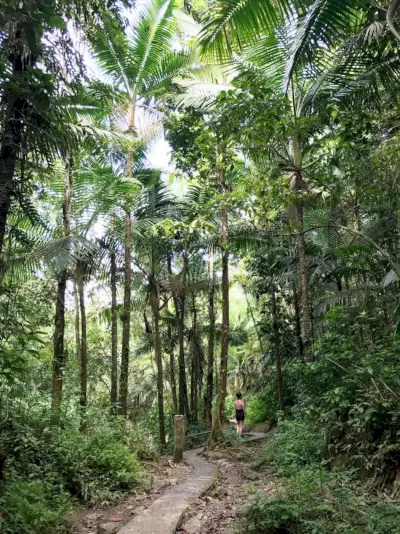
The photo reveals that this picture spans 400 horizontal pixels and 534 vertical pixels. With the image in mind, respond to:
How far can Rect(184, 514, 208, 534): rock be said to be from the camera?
5.05 metres

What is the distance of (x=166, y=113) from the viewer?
11031 millimetres

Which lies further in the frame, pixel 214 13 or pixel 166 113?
pixel 166 113

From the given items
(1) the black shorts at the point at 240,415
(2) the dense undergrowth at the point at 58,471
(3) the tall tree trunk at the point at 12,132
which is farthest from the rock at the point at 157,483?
(1) the black shorts at the point at 240,415

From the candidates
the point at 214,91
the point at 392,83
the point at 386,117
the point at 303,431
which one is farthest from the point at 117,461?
the point at 214,91

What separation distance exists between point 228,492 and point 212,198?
5133 mm

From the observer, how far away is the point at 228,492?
6.95 metres

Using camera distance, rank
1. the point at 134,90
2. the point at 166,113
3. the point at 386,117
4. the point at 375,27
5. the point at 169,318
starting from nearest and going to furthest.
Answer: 1. the point at 375,27
2. the point at 386,117
3. the point at 134,90
4. the point at 166,113
5. the point at 169,318

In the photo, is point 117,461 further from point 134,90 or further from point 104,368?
point 104,368

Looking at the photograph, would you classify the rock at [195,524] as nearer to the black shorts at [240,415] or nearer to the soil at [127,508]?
the soil at [127,508]

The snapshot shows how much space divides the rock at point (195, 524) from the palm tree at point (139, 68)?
4.06 metres

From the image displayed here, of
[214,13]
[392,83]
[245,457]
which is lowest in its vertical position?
[245,457]

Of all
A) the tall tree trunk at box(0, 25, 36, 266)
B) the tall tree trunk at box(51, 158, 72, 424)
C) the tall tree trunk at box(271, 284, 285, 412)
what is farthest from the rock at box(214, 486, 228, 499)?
the tall tree trunk at box(271, 284, 285, 412)

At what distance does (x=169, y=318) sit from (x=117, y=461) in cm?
1024

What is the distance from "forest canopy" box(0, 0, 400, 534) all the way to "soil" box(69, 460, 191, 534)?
7.9 inches
